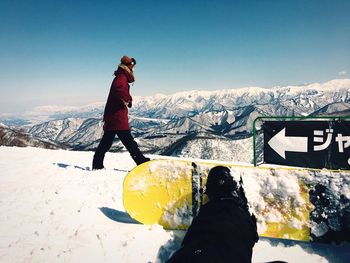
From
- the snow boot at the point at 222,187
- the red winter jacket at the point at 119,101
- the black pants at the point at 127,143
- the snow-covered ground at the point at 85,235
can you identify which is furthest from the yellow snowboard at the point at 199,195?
the red winter jacket at the point at 119,101

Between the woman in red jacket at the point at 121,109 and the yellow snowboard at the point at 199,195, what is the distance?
93.0 inches

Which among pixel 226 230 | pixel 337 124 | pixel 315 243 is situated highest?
pixel 337 124

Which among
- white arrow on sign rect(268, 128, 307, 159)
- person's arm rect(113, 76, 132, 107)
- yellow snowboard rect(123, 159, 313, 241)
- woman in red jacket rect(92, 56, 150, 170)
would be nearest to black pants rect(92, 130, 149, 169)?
woman in red jacket rect(92, 56, 150, 170)

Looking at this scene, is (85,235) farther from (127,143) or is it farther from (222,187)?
(127,143)

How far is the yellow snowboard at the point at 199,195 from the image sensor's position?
11.6 ft

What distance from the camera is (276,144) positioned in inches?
267

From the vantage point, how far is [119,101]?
20.6ft

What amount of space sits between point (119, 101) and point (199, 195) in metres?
3.38

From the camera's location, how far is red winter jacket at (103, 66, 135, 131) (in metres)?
6.16

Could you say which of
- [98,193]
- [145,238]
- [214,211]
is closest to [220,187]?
[214,211]

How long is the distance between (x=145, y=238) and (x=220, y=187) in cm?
129

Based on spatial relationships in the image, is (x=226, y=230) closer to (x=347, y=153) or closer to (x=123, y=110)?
(x=123, y=110)

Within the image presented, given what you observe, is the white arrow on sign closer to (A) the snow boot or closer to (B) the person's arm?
(B) the person's arm

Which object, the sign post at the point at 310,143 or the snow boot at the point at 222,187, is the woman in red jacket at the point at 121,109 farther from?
the snow boot at the point at 222,187
